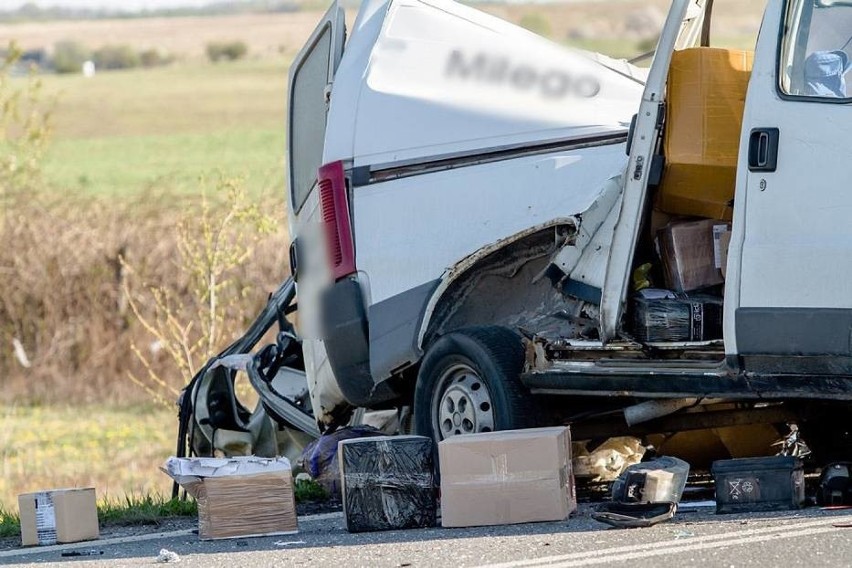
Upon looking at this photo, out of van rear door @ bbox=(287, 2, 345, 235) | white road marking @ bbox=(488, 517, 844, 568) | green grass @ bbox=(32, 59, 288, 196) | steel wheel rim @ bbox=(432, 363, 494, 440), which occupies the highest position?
green grass @ bbox=(32, 59, 288, 196)

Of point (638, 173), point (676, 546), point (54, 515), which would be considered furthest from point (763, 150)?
point (54, 515)

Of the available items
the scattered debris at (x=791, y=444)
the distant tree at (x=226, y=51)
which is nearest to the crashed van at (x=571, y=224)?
the scattered debris at (x=791, y=444)

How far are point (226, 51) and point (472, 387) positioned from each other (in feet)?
216

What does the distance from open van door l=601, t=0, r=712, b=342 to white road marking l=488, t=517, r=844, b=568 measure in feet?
4.65

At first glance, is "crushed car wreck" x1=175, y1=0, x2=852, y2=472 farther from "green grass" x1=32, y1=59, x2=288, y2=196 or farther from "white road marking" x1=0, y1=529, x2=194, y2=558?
"green grass" x1=32, y1=59, x2=288, y2=196

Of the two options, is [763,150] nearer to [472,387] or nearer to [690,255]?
[690,255]

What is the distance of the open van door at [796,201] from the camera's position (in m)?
6.65

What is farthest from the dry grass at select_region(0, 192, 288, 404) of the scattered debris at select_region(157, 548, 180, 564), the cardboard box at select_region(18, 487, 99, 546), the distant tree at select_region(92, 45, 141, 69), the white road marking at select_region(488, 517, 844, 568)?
the distant tree at select_region(92, 45, 141, 69)

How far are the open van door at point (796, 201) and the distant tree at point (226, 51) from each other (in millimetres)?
66175

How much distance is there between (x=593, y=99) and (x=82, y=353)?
14.8 meters

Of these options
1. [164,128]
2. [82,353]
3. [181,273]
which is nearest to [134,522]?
[181,273]

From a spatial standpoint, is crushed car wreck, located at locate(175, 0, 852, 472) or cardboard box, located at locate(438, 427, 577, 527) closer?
crushed car wreck, located at locate(175, 0, 852, 472)

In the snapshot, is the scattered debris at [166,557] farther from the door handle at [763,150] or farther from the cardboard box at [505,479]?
the door handle at [763,150]

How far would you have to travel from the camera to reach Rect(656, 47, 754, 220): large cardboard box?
7387 mm
